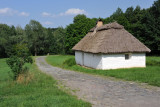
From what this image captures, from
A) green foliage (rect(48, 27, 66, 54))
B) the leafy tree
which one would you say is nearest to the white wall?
the leafy tree

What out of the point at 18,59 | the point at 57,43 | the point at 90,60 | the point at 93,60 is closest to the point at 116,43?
the point at 93,60

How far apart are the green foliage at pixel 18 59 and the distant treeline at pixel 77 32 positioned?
21705 mm

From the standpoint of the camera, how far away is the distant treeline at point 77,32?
40594 millimetres

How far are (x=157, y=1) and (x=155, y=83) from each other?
3775 centimetres

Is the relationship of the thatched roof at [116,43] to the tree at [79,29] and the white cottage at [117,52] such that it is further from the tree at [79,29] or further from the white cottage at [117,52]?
the tree at [79,29]

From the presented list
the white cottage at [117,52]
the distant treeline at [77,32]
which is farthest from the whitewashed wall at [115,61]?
the distant treeline at [77,32]

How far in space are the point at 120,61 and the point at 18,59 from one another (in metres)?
11.5

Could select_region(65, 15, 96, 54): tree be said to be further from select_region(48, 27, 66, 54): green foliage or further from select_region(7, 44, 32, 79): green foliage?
select_region(7, 44, 32, 79): green foliage

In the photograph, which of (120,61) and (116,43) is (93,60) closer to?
(120,61)

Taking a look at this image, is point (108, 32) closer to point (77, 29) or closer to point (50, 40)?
point (77, 29)

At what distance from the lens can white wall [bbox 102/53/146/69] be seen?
18.0 metres

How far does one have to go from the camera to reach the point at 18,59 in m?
11.1

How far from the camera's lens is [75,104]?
5945mm

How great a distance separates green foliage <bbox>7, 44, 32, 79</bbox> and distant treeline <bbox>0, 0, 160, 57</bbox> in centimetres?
2170
